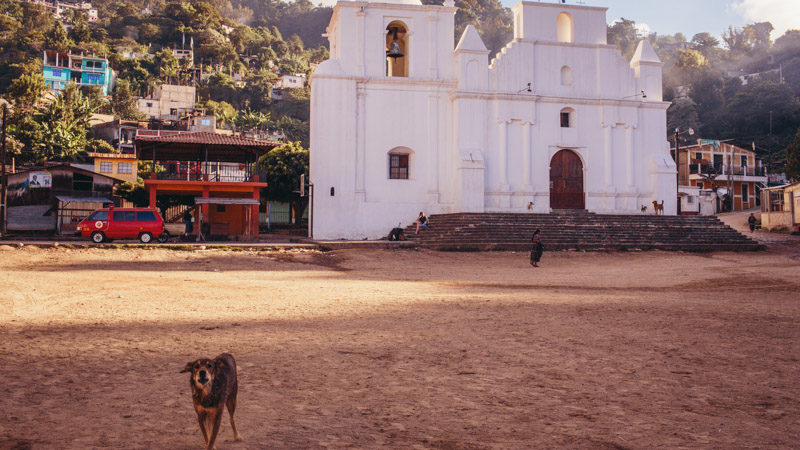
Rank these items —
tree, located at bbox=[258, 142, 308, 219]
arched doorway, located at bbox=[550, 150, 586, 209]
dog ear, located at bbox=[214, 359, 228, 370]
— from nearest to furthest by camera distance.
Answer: dog ear, located at bbox=[214, 359, 228, 370], arched doorway, located at bbox=[550, 150, 586, 209], tree, located at bbox=[258, 142, 308, 219]

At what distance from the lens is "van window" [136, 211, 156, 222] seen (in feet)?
75.3

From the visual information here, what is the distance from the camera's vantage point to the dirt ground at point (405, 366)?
3633mm

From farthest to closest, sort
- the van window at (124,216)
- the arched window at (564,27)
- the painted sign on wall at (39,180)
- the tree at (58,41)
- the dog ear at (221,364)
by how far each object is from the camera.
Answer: the tree at (58,41) → the painted sign on wall at (39,180) → the arched window at (564,27) → the van window at (124,216) → the dog ear at (221,364)

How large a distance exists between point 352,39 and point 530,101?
9093 millimetres

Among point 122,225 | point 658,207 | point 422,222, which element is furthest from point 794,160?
point 122,225

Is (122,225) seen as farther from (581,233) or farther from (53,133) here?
(53,133)

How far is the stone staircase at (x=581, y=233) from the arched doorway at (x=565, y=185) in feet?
10.2

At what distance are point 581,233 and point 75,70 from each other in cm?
8342

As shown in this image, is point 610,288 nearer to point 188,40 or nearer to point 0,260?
point 0,260

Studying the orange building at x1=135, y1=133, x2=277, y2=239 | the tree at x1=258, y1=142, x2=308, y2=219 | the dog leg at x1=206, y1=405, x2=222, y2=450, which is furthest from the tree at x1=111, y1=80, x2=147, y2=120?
the dog leg at x1=206, y1=405, x2=222, y2=450

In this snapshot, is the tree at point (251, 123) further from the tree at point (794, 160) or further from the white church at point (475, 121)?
the tree at point (794, 160)

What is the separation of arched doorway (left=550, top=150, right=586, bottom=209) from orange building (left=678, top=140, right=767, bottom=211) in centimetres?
3030

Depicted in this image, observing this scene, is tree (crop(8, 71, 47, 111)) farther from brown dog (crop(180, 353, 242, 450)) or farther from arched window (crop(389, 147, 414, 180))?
brown dog (crop(180, 353, 242, 450))

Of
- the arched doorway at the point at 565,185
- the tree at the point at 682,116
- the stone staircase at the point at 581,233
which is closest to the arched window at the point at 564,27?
the arched doorway at the point at 565,185
